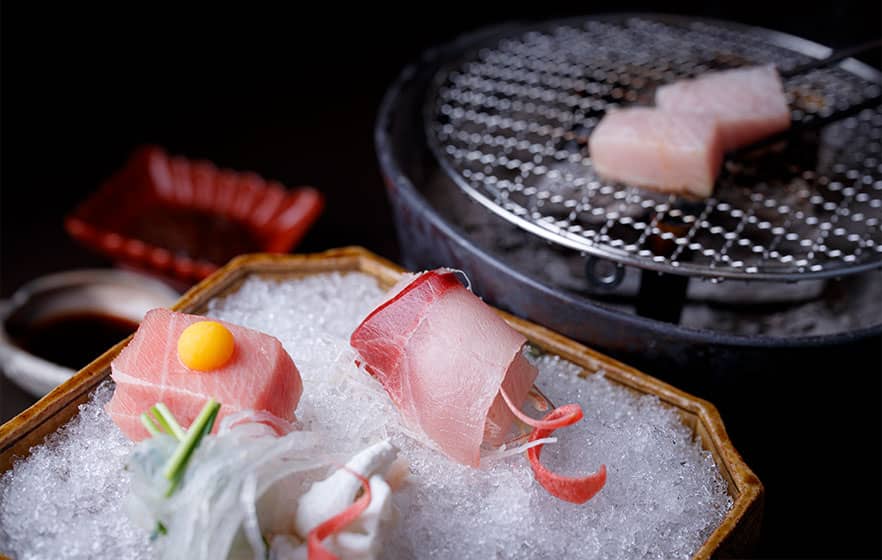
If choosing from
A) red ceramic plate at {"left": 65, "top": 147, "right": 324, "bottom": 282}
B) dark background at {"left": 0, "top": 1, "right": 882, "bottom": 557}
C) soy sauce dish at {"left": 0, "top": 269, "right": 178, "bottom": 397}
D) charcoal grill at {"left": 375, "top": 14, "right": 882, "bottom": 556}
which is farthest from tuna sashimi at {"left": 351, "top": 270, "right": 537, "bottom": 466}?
dark background at {"left": 0, "top": 1, "right": 882, "bottom": 557}

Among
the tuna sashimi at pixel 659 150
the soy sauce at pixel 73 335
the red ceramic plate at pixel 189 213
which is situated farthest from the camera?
the red ceramic plate at pixel 189 213

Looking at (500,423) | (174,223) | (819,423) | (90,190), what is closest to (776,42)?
(819,423)

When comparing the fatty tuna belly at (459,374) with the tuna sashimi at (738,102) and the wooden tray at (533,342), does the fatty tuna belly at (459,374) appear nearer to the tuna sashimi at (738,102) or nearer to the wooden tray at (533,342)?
the wooden tray at (533,342)

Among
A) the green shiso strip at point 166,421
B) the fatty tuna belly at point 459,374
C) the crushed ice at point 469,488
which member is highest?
the green shiso strip at point 166,421

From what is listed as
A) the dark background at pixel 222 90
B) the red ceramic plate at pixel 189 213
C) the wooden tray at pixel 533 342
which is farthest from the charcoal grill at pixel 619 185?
the dark background at pixel 222 90

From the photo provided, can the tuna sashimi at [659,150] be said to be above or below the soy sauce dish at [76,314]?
above

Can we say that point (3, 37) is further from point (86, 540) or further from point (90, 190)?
point (86, 540)

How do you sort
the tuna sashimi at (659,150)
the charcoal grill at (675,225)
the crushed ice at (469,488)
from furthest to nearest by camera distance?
the tuna sashimi at (659,150) < the charcoal grill at (675,225) < the crushed ice at (469,488)
